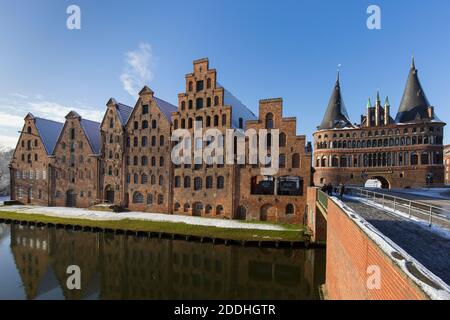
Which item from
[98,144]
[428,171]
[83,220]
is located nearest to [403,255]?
[83,220]

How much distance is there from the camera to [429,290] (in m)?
4.04

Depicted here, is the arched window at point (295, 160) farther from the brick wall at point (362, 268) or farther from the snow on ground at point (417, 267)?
the snow on ground at point (417, 267)

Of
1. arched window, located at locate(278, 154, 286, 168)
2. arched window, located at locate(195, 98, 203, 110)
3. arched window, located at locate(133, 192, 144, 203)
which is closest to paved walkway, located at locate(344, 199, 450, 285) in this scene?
arched window, located at locate(278, 154, 286, 168)

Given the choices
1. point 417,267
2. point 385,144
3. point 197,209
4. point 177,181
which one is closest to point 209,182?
point 197,209

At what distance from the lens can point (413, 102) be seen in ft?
146

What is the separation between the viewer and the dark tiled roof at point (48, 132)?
149 feet

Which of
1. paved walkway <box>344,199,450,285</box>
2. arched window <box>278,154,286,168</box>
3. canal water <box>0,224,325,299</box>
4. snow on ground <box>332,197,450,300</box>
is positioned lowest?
canal water <box>0,224,325,299</box>

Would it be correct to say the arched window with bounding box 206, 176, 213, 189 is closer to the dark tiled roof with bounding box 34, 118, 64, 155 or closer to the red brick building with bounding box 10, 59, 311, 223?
the red brick building with bounding box 10, 59, 311, 223

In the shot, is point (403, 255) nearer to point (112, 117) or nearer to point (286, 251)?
point (286, 251)

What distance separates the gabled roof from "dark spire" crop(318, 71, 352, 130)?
4446 cm

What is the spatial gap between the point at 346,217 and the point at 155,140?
30519mm

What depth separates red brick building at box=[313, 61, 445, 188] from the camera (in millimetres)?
42719

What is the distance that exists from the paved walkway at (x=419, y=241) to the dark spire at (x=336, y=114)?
147 ft

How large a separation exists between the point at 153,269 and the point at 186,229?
732 centimetres
